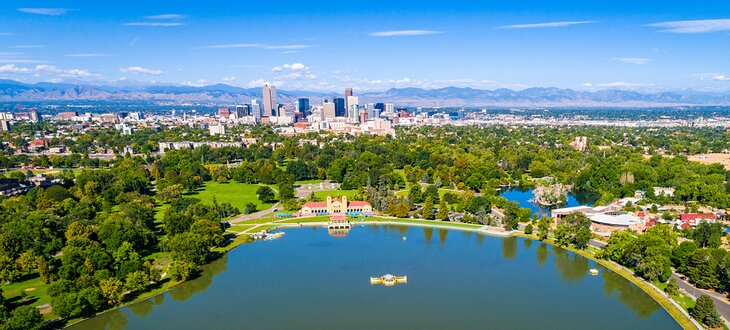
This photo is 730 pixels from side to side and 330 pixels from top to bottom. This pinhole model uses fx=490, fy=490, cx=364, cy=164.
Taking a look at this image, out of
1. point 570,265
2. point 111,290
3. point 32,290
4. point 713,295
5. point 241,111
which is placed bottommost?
point 570,265

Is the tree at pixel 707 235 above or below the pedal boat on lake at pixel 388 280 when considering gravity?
above

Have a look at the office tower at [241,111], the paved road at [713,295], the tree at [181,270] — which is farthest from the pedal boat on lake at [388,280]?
the office tower at [241,111]

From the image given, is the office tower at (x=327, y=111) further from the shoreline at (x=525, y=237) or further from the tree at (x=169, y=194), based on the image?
the shoreline at (x=525, y=237)

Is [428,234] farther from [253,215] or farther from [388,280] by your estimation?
[253,215]

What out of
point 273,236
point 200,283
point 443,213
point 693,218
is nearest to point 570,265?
point 443,213

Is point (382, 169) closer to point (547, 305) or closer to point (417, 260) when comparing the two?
point (417, 260)

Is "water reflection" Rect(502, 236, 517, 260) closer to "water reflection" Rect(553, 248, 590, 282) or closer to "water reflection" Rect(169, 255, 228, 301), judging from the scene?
"water reflection" Rect(553, 248, 590, 282)
